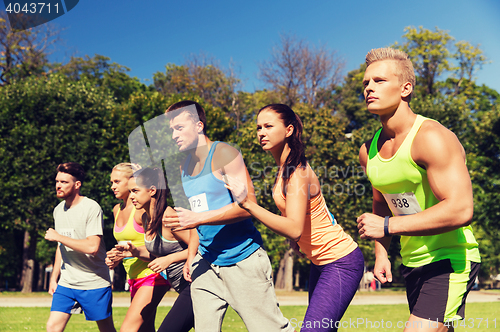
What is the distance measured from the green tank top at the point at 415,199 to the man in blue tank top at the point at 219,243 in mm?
1000

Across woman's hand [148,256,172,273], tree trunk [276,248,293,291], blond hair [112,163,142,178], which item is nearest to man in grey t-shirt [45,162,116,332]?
blond hair [112,163,142,178]

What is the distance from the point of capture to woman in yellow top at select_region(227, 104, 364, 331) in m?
3.20

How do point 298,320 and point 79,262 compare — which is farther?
point 298,320

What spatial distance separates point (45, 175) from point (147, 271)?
16.5 metres

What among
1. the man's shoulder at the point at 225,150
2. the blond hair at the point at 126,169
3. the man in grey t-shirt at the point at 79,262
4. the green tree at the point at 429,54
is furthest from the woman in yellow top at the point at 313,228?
the green tree at the point at 429,54

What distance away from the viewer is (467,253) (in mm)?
2965

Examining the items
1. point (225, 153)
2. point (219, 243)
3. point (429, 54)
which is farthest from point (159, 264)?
point (429, 54)

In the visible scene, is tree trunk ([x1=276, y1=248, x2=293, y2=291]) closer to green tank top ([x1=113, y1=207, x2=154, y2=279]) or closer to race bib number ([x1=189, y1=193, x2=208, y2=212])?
green tank top ([x1=113, y1=207, x2=154, y2=279])

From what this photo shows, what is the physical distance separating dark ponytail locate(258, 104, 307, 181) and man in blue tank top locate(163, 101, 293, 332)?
1.09 feet

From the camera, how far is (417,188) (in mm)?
2971

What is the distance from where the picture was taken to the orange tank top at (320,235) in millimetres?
3457

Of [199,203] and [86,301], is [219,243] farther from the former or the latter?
[86,301]

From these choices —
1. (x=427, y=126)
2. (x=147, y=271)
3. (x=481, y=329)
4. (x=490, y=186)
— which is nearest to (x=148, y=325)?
(x=147, y=271)

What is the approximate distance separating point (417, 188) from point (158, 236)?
2.75m
